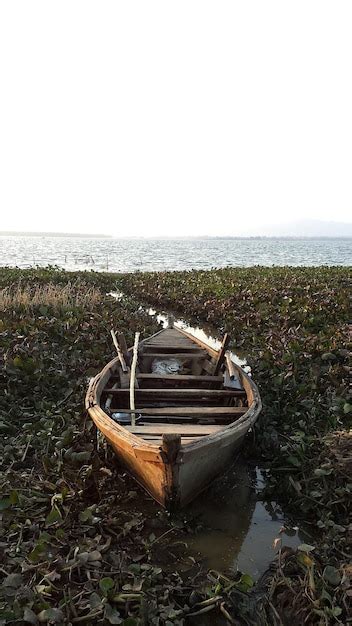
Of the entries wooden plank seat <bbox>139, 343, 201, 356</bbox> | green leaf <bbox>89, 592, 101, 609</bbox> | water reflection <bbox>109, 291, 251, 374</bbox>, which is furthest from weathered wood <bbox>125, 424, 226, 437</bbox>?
water reflection <bbox>109, 291, 251, 374</bbox>

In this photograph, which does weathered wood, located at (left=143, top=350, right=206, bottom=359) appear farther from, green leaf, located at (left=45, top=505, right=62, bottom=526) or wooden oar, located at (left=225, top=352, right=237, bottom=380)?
green leaf, located at (left=45, top=505, right=62, bottom=526)

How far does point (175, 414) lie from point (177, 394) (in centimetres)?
59

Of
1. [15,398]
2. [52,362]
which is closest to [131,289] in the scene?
[52,362]

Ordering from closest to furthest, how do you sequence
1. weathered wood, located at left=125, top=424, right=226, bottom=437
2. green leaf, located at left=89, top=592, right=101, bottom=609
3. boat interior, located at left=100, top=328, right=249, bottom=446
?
1. green leaf, located at left=89, top=592, right=101, bottom=609
2. weathered wood, located at left=125, top=424, right=226, bottom=437
3. boat interior, located at left=100, top=328, right=249, bottom=446

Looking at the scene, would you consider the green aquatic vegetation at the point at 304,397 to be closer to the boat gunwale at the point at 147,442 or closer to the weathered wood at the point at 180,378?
the boat gunwale at the point at 147,442

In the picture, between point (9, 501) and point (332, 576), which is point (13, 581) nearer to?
point (9, 501)

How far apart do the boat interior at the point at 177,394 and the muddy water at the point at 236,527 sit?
695mm

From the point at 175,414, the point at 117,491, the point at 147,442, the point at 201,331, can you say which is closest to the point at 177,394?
the point at 175,414

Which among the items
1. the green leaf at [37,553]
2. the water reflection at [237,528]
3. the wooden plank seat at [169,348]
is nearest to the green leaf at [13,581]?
the green leaf at [37,553]

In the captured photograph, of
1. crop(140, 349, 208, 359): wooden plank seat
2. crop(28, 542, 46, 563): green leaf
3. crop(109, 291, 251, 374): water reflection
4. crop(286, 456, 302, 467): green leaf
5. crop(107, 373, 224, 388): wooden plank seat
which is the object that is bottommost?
crop(109, 291, 251, 374): water reflection

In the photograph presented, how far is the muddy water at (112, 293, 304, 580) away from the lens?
13.0 ft

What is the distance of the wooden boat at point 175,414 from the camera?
4.12m

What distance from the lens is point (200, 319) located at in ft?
48.9

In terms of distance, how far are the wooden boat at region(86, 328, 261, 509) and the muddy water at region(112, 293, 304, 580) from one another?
187 mm
